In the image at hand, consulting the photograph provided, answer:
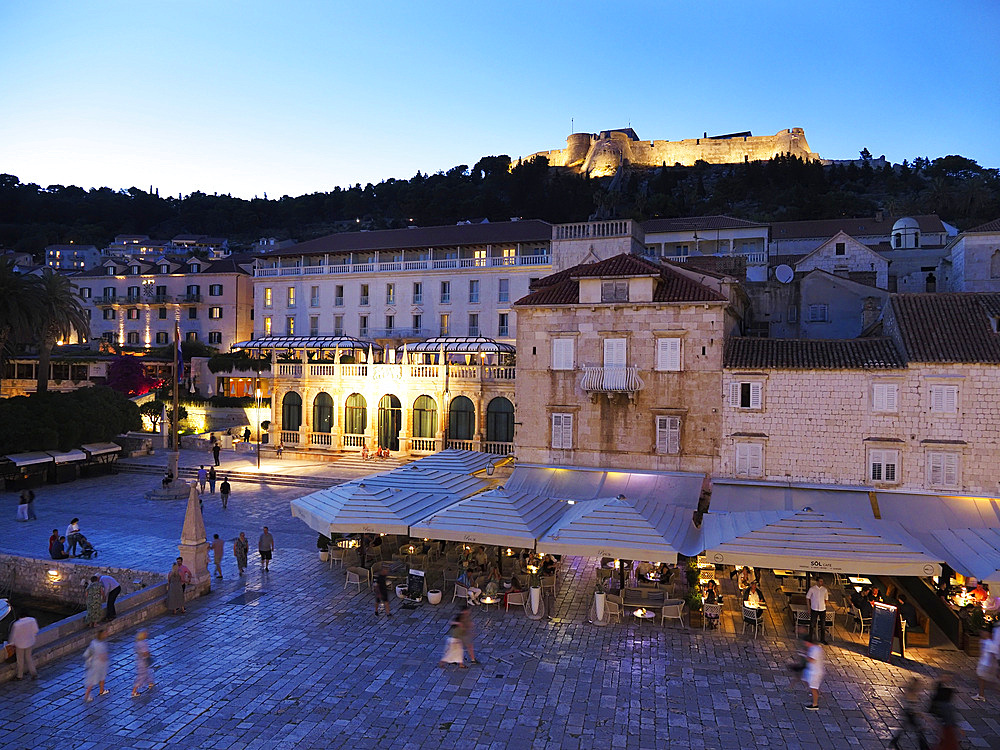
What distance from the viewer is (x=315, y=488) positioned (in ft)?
106

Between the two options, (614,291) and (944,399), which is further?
(614,291)

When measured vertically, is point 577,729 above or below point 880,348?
below

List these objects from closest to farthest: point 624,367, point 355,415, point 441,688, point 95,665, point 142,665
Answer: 1. point 95,665
2. point 142,665
3. point 441,688
4. point 624,367
5. point 355,415

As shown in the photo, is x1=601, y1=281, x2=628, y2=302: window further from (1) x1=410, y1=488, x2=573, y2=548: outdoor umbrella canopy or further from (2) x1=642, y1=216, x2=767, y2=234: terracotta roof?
(2) x1=642, y1=216, x2=767, y2=234: terracotta roof

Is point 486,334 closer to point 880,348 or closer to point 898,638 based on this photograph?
point 880,348

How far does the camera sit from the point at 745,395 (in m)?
24.0

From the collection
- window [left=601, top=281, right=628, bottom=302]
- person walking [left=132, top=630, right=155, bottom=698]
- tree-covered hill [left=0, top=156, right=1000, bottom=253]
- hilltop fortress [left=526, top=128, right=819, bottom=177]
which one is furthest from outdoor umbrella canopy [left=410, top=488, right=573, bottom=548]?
hilltop fortress [left=526, top=128, right=819, bottom=177]

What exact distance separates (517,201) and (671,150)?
4579cm

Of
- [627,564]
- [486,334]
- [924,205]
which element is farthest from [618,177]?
[627,564]

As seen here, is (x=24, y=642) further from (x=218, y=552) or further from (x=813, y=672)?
(x=813, y=672)

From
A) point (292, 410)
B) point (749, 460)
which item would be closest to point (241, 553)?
point (749, 460)

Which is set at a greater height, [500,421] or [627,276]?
[627,276]

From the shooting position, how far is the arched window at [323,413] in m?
41.0

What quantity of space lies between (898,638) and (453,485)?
12.6m
